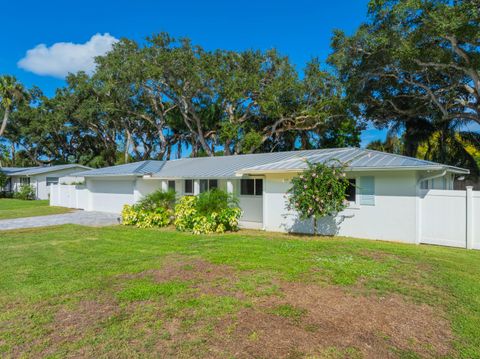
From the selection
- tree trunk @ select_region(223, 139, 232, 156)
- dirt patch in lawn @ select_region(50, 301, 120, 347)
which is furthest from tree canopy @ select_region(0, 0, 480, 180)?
dirt patch in lawn @ select_region(50, 301, 120, 347)

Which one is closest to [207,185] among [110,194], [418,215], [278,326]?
[110,194]

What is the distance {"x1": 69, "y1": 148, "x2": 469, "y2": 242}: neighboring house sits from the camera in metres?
9.85

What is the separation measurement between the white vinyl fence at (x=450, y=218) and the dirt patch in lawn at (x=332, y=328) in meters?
5.76

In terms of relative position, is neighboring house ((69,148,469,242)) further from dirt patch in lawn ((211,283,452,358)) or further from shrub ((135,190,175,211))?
dirt patch in lawn ((211,283,452,358))

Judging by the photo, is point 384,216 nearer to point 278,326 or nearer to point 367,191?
point 367,191

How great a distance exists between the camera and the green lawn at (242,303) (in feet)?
11.9

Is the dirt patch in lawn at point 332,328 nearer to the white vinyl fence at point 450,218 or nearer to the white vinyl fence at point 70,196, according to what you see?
the white vinyl fence at point 450,218

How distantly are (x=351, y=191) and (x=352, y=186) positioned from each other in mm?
185

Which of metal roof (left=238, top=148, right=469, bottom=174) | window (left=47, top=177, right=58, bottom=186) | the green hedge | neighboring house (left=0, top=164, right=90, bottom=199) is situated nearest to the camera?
metal roof (left=238, top=148, right=469, bottom=174)

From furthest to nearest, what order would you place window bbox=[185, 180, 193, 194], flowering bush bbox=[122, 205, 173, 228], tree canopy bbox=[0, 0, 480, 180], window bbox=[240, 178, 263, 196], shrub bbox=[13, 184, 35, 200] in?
1. shrub bbox=[13, 184, 35, 200]
2. window bbox=[185, 180, 193, 194]
3. tree canopy bbox=[0, 0, 480, 180]
4. window bbox=[240, 178, 263, 196]
5. flowering bush bbox=[122, 205, 173, 228]

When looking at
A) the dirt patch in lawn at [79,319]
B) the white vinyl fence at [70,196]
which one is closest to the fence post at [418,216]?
the dirt patch in lawn at [79,319]

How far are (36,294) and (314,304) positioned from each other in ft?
15.1

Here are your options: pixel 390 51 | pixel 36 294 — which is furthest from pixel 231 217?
pixel 390 51

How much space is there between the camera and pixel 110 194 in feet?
66.8
